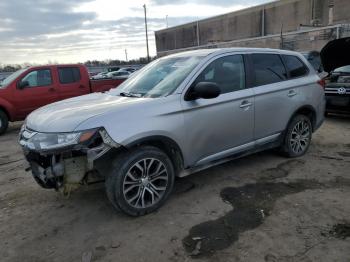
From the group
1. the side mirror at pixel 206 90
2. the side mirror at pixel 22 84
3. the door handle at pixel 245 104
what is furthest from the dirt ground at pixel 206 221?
the side mirror at pixel 22 84

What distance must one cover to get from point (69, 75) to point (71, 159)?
703cm

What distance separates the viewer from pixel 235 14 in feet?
172

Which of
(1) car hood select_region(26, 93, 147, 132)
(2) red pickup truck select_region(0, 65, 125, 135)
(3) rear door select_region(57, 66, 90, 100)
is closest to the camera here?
(1) car hood select_region(26, 93, 147, 132)

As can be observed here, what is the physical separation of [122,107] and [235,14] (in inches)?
2087

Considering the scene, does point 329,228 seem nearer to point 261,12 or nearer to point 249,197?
point 249,197

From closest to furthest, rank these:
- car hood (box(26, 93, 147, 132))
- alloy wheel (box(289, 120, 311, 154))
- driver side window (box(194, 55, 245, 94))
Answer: car hood (box(26, 93, 147, 132))
driver side window (box(194, 55, 245, 94))
alloy wheel (box(289, 120, 311, 154))

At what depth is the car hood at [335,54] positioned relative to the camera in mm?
7000

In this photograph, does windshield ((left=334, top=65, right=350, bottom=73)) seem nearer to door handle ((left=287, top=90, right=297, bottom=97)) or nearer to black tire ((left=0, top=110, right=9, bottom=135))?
door handle ((left=287, top=90, right=297, bottom=97))

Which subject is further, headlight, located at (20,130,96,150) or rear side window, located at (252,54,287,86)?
rear side window, located at (252,54,287,86)

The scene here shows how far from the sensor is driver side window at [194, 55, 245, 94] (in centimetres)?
421

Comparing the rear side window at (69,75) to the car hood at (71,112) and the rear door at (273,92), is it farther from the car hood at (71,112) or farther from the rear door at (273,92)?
the rear door at (273,92)

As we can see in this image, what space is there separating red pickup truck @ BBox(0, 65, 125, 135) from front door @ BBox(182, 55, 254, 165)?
256 inches

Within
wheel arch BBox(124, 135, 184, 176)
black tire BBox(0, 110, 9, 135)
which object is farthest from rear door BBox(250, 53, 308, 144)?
black tire BBox(0, 110, 9, 135)

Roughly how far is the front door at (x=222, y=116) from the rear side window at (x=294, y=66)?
1062 mm
